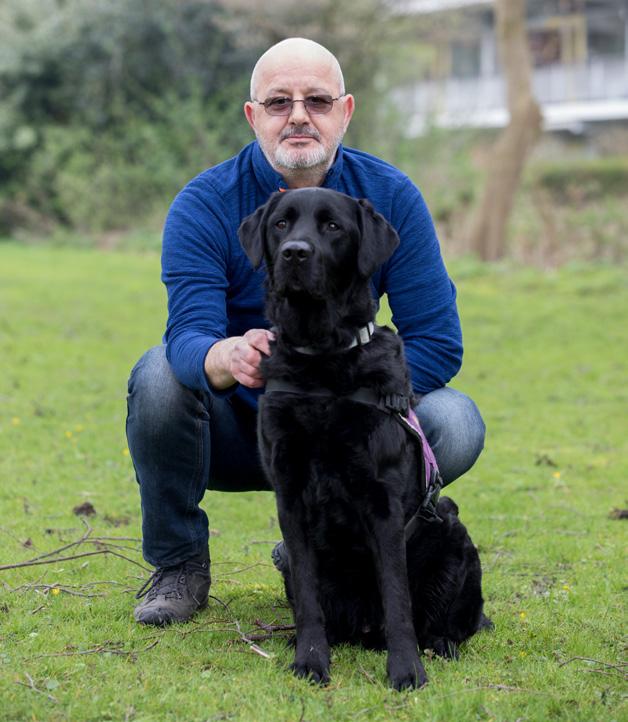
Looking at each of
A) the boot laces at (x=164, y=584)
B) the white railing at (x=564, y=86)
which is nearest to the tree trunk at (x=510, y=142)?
the boot laces at (x=164, y=584)

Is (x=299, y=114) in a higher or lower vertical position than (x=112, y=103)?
lower

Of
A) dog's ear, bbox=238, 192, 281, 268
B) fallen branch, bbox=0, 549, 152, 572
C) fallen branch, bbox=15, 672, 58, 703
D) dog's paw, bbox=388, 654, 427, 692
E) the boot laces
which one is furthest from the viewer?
fallen branch, bbox=0, 549, 152, 572

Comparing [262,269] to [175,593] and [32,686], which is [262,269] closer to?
[175,593]

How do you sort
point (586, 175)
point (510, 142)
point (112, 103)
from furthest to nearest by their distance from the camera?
1. point (586, 175)
2. point (112, 103)
3. point (510, 142)

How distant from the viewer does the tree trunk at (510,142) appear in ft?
46.5

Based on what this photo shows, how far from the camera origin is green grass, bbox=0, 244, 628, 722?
2.84 m

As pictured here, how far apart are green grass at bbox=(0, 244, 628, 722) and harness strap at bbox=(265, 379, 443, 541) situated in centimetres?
45

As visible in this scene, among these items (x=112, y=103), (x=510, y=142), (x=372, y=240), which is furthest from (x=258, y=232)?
(x=112, y=103)

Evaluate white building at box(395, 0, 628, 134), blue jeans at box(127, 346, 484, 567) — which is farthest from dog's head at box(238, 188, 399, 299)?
white building at box(395, 0, 628, 134)

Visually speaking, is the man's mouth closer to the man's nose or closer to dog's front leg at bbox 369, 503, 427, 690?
the man's nose

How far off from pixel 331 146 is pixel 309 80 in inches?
9.4

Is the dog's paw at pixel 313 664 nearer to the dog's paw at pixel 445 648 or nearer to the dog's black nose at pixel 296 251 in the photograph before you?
the dog's paw at pixel 445 648

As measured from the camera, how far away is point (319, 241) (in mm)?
3025

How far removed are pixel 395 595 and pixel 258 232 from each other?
117 centimetres
